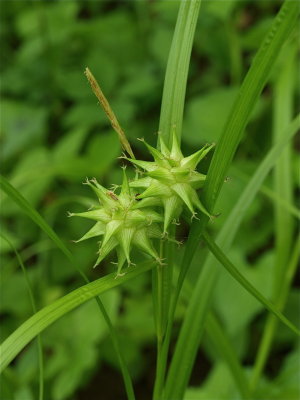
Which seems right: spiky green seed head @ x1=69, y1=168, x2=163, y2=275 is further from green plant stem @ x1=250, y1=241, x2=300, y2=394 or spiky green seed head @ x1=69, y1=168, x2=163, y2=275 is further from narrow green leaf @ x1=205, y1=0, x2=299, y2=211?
green plant stem @ x1=250, y1=241, x2=300, y2=394

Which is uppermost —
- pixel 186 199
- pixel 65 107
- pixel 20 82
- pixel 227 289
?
pixel 20 82

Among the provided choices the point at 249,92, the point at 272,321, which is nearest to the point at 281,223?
the point at 272,321

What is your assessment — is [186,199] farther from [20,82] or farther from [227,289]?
[20,82]

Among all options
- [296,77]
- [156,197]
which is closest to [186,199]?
[156,197]

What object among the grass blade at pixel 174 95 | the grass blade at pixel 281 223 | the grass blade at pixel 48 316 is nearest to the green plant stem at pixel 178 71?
the grass blade at pixel 174 95

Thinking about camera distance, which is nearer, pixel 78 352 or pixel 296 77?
pixel 78 352

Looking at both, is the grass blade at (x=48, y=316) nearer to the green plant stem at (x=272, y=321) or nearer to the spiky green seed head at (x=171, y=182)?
the spiky green seed head at (x=171, y=182)

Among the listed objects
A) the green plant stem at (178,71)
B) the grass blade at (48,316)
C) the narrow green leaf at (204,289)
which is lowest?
the narrow green leaf at (204,289)
